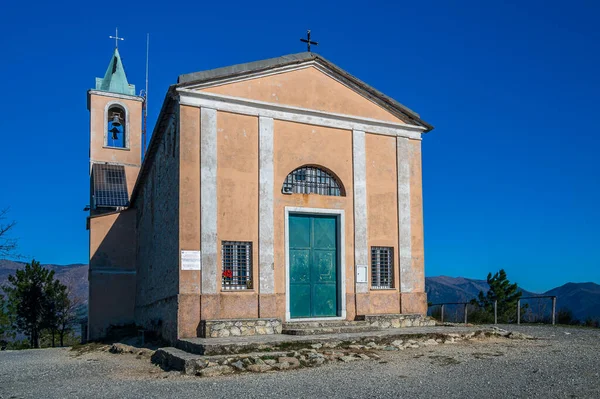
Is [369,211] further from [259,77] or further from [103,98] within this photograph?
[103,98]

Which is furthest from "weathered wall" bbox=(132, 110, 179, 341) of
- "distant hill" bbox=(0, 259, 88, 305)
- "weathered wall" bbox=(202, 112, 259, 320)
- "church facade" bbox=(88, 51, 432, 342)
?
"distant hill" bbox=(0, 259, 88, 305)

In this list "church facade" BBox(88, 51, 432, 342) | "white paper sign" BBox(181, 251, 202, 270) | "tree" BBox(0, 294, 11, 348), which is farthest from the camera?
"tree" BBox(0, 294, 11, 348)

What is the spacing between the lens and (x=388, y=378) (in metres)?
8.78

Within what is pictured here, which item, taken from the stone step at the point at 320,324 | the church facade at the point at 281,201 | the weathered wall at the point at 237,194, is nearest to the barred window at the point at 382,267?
the church facade at the point at 281,201

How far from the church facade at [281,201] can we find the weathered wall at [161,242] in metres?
0.06

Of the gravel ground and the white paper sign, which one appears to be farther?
the white paper sign

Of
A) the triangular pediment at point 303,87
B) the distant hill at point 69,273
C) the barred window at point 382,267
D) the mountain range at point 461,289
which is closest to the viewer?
the triangular pediment at point 303,87

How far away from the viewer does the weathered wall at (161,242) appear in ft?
43.7

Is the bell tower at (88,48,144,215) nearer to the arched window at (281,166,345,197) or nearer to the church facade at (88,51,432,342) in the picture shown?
the church facade at (88,51,432,342)

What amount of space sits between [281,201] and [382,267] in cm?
351

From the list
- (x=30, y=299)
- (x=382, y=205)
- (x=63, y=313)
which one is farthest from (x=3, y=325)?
(x=382, y=205)

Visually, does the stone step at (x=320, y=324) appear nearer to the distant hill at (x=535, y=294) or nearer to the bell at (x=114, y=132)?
the bell at (x=114, y=132)

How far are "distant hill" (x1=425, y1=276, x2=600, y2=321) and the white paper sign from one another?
10248 centimetres

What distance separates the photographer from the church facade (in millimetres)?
12992
